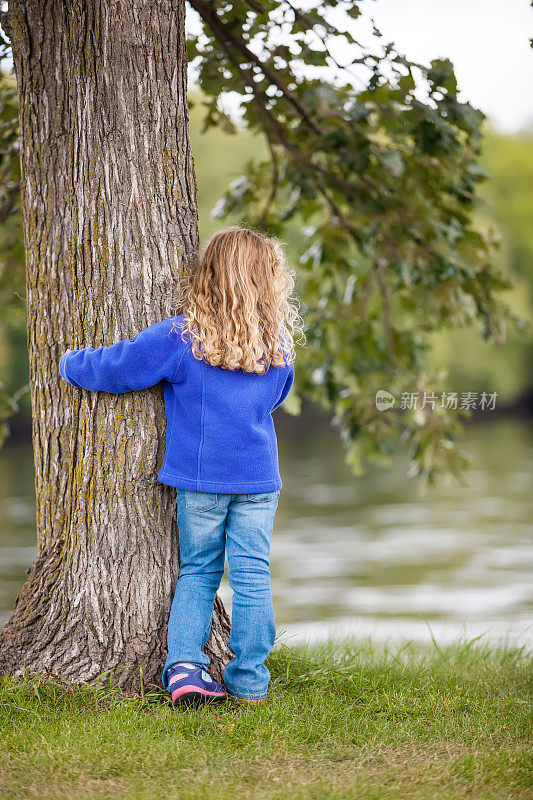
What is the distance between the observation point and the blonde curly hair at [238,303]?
2.93 meters

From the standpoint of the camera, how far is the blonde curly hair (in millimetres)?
2926

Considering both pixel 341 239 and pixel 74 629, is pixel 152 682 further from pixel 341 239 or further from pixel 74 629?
pixel 341 239

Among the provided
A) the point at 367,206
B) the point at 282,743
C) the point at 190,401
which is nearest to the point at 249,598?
the point at 282,743

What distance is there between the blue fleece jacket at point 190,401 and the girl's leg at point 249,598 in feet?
0.33

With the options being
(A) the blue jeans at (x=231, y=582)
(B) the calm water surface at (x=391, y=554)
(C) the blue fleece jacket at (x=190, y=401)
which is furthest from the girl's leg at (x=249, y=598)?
(B) the calm water surface at (x=391, y=554)

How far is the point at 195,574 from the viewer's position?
3.00m

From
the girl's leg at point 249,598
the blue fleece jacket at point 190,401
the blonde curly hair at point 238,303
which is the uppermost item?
the blonde curly hair at point 238,303

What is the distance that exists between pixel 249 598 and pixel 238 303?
0.97m

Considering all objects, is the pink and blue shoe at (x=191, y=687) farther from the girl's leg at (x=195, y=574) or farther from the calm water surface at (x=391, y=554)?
the calm water surface at (x=391, y=554)

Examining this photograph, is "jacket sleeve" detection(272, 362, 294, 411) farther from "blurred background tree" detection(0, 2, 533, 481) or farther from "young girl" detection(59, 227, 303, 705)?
"blurred background tree" detection(0, 2, 533, 481)

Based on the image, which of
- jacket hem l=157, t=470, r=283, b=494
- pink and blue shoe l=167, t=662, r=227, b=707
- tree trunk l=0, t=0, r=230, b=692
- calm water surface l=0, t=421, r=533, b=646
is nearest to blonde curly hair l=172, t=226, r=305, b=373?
tree trunk l=0, t=0, r=230, b=692

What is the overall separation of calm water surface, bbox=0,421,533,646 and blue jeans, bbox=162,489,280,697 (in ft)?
2.12

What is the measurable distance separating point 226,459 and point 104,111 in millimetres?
1230

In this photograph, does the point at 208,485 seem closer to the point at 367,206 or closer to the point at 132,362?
the point at 132,362
